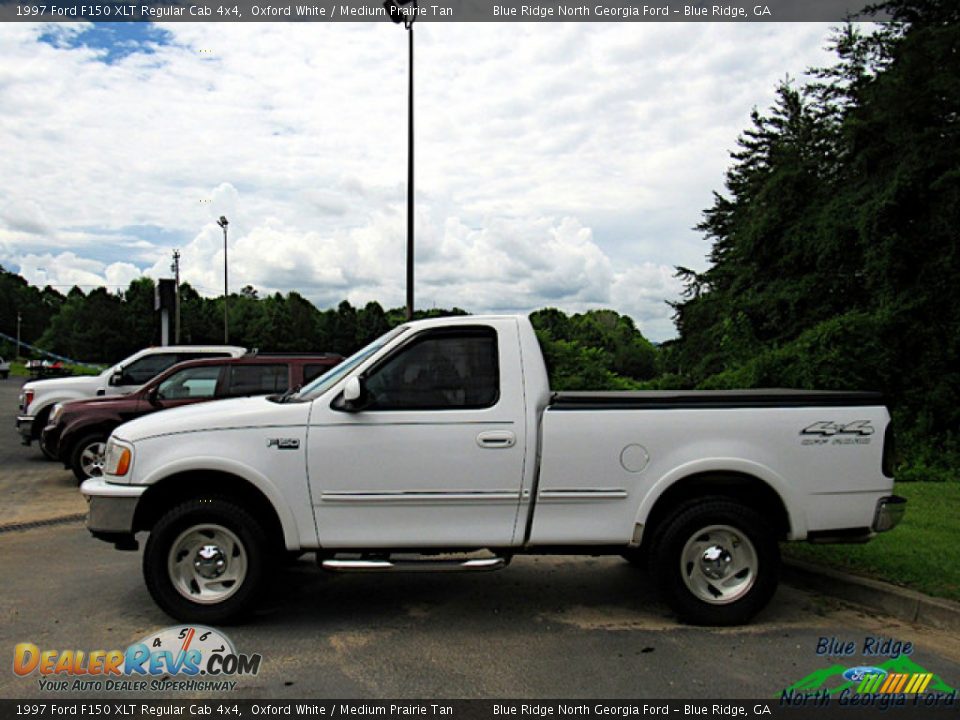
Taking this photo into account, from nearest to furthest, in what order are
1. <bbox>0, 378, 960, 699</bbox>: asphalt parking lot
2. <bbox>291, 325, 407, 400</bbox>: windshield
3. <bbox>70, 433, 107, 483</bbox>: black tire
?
<bbox>0, 378, 960, 699</bbox>: asphalt parking lot
<bbox>291, 325, 407, 400</bbox>: windshield
<bbox>70, 433, 107, 483</bbox>: black tire

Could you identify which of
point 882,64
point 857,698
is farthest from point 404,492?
point 882,64

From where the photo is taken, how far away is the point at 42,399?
13359 millimetres

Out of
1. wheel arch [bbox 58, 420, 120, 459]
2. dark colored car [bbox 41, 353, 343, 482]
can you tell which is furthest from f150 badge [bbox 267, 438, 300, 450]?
wheel arch [bbox 58, 420, 120, 459]

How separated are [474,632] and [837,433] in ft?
8.73

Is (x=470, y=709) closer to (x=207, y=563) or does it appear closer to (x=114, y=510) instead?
(x=207, y=563)

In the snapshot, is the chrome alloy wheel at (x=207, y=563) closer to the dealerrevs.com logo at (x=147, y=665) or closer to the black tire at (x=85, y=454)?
the dealerrevs.com logo at (x=147, y=665)

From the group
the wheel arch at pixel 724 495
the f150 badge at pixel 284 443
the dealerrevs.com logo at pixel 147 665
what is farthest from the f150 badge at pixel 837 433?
the dealerrevs.com logo at pixel 147 665

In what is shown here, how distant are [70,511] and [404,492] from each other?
236 inches

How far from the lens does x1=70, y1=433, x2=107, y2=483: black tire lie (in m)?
10.9

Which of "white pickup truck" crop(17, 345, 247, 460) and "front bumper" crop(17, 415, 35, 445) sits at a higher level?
"white pickup truck" crop(17, 345, 247, 460)

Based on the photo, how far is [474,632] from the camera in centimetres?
521

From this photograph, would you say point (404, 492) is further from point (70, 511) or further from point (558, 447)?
point (70, 511)

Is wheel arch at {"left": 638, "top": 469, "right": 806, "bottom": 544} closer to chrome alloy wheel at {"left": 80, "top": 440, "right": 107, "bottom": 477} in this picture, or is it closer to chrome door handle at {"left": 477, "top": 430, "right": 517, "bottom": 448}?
chrome door handle at {"left": 477, "top": 430, "right": 517, "bottom": 448}

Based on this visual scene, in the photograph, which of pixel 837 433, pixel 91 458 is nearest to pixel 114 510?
pixel 837 433
